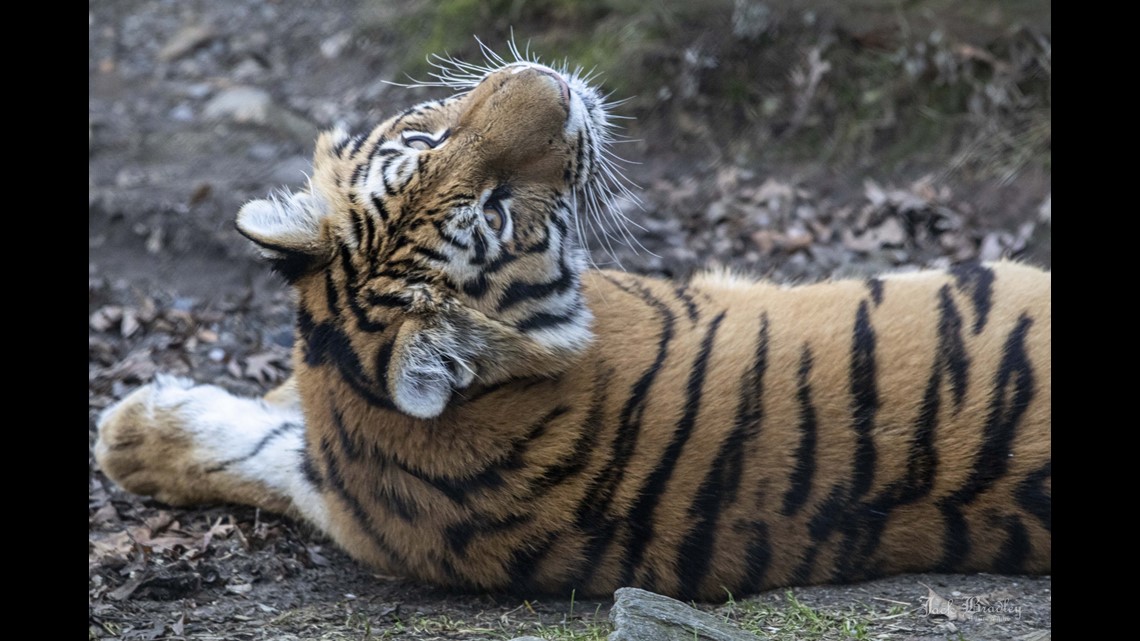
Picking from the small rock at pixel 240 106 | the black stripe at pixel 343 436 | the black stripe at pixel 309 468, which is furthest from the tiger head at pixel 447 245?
the small rock at pixel 240 106

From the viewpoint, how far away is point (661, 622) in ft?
8.48

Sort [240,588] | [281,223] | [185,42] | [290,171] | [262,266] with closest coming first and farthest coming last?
1. [281,223]
2. [240,588]
3. [262,266]
4. [290,171]
5. [185,42]

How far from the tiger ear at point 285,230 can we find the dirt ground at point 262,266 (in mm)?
1027

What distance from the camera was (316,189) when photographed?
349 centimetres

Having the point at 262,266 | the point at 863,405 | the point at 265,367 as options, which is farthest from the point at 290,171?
the point at 863,405

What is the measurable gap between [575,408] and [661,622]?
81cm

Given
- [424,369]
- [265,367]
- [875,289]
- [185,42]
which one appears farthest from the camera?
[185,42]

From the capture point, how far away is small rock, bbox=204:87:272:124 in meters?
7.64

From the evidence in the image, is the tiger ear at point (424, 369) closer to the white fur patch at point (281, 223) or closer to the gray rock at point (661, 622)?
the white fur patch at point (281, 223)

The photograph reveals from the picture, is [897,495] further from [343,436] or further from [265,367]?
[265,367]

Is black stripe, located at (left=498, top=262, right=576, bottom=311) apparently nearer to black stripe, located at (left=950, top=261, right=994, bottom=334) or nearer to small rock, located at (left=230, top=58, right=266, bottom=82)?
black stripe, located at (left=950, top=261, right=994, bottom=334)

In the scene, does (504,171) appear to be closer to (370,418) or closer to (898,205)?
(370,418)

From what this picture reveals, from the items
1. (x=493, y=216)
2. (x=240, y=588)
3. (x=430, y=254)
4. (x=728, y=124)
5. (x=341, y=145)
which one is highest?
(x=728, y=124)

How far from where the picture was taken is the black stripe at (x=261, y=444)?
4043mm
